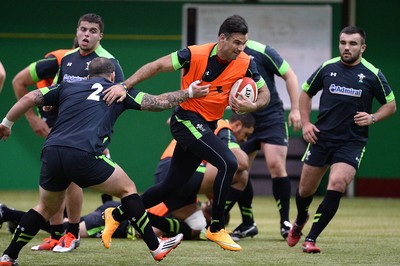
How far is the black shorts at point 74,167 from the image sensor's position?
6.11 metres

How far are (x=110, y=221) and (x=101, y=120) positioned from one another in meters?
1.03

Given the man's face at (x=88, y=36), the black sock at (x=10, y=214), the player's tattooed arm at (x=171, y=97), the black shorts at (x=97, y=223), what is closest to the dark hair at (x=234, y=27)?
the player's tattooed arm at (x=171, y=97)

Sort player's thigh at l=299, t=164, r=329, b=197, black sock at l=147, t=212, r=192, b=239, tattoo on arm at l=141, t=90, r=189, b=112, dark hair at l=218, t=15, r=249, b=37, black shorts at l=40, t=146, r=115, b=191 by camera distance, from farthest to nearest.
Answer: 1. black sock at l=147, t=212, r=192, b=239
2. player's thigh at l=299, t=164, r=329, b=197
3. dark hair at l=218, t=15, r=249, b=37
4. tattoo on arm at l=141, t=90, r=189, b=112
5. black shorts at l=40, t=146, r=115, b=191

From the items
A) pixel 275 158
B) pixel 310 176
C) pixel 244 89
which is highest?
pixel 244 89

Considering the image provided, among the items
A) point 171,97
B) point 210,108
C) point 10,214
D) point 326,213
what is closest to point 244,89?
point 210,108

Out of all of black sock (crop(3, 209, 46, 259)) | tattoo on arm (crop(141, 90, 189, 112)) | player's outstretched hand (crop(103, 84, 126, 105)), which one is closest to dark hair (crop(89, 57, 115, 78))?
player's outstretched hand (crop(103, 84, 126, 105))

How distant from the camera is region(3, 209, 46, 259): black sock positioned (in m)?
6.21

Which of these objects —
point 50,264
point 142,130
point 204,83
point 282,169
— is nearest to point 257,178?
point 142,130

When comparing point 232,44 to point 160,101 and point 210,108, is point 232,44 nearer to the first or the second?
point 210,108

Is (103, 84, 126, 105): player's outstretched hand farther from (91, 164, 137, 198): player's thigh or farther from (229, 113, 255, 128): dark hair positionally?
(229, 113, 255, 128): dark hair

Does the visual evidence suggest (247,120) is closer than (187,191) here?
No

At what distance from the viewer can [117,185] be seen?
6227 mm

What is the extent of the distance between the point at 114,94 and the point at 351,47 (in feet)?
7.99

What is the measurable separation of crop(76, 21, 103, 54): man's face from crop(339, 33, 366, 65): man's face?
2.13 m
